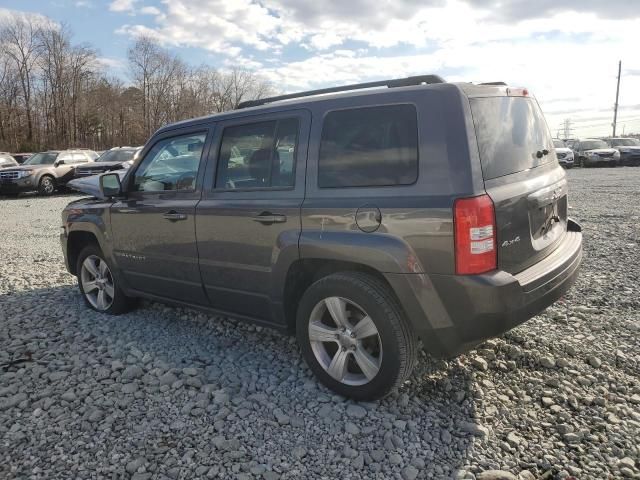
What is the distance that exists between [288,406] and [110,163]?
732 inches

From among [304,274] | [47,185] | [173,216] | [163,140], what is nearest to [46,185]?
[47,185]

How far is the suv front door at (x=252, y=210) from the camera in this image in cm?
324

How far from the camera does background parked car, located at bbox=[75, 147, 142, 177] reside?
19003 mm

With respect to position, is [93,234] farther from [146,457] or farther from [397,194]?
[397,194]

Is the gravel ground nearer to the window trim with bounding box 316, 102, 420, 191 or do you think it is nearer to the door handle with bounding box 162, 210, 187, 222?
the door handle with bounding box 162, 210, 187, 222

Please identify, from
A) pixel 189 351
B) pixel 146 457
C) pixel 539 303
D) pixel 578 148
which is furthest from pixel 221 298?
pixel 578 148

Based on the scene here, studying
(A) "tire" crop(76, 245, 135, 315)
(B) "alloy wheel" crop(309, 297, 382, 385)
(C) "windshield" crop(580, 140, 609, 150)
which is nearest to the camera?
(B) "alloy wheel" crop(309, 297, 382, 385)

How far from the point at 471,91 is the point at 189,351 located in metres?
2.80

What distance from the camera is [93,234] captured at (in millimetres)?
4926

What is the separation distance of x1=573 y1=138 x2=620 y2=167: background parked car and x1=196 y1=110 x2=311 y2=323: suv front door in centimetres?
2943

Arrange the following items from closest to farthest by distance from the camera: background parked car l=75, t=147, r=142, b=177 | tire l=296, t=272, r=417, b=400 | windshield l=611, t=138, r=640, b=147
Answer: tire l=296, t=272, r=417, b=400, background parked car l=75, t=147, r=142, b=177, windshield l=611, t=138, r=640, b=147

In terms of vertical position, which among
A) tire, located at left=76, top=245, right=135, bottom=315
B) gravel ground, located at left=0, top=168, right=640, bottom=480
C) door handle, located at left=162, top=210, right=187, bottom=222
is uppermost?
door handle, located at left=162, top=210, right=187, bottom=222

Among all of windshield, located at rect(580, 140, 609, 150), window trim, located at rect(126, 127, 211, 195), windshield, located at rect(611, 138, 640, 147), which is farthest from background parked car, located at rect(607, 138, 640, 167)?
window trim, located at rect(126, 127, 211, 195)

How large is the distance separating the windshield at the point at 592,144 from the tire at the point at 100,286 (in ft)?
102
